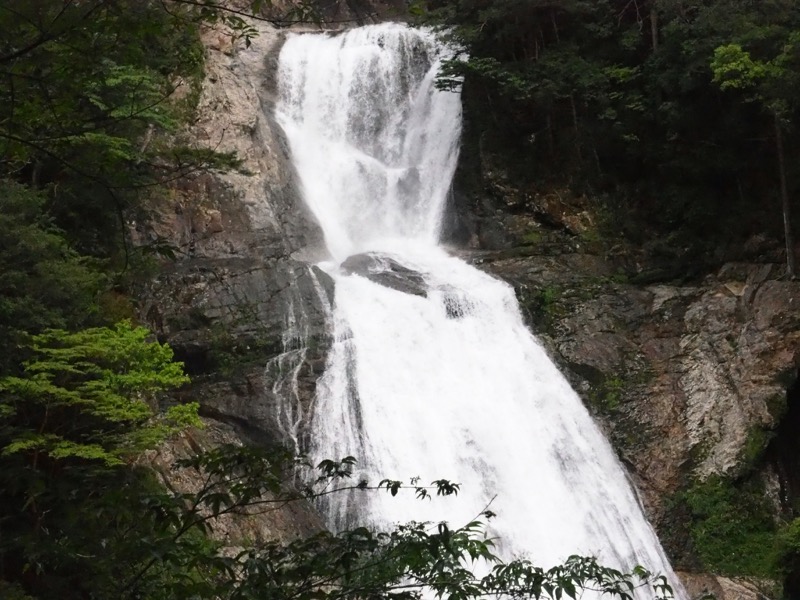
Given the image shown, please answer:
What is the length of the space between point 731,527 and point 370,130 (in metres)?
13.5

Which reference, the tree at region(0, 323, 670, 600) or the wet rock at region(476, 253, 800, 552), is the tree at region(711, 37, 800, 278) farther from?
the tree at region(0, 323, 670, 600)

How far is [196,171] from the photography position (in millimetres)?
9570

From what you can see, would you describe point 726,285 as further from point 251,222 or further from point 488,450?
point 251,222

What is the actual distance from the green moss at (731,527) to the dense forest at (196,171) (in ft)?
1.62

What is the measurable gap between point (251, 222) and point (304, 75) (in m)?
7.39

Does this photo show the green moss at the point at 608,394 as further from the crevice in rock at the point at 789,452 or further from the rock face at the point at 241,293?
the rock face at the point at 241,293

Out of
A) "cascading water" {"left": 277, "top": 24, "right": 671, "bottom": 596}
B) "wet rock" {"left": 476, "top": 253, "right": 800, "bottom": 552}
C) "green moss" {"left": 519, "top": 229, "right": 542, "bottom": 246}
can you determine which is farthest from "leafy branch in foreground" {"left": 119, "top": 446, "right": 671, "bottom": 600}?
"green moss" {"left": 519, "top": 229, "right": 542, "bottom": 246}

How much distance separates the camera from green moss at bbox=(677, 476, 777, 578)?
11320 millimetres

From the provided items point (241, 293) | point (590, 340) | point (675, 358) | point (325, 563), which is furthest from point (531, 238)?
point (325, 563)

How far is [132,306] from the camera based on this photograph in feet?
35.9

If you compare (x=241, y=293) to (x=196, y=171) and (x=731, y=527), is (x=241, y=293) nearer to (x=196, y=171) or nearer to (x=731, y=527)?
(x=196, y=171)

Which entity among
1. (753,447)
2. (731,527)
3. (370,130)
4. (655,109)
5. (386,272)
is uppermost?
(370,130)

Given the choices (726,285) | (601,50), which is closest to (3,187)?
(726,285)

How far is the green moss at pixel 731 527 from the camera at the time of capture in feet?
37.1
